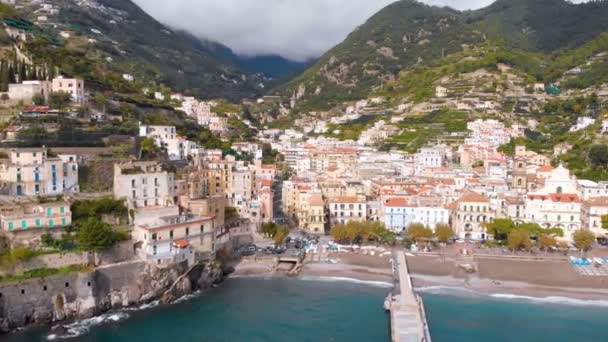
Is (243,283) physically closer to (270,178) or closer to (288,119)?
(270,178)

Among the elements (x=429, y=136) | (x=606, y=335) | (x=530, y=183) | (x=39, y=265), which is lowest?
(x=606, y=335)

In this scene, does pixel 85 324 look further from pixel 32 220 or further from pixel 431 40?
pixel 431 40

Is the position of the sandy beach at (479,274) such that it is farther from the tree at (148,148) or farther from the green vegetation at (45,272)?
the tree at (148,148)

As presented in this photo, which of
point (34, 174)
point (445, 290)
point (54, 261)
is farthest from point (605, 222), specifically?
point (34, 174)

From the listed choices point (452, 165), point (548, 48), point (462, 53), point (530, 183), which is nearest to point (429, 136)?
point (452, 165)

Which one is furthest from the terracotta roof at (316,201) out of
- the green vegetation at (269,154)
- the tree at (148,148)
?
the green vegetation at (269,154)

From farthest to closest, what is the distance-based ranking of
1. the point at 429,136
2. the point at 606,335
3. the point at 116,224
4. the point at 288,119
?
1. the point at 288,119
2. the point at 429,136
3. the point at 116,224
4. the point at 606,335

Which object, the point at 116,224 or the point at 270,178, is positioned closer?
the point at 116,224
